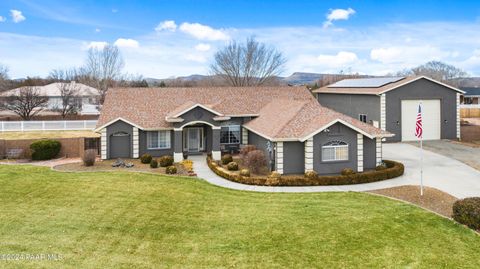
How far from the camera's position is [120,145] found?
2875cm

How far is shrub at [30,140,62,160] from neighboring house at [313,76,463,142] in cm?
2656

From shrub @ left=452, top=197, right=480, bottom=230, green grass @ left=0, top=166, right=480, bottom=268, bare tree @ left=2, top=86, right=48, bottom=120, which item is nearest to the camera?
green grass @ left=0, top=166, right=480, bottom=268

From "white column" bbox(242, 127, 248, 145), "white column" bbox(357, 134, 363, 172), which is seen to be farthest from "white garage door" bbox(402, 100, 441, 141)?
"white column" bbox(242, 127, 248, 145)

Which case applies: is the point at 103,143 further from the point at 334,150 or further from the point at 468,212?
the point at 468,212

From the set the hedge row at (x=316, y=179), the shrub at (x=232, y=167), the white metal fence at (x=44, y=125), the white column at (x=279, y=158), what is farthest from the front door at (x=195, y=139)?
the white metal fence at (x=44, y=125)

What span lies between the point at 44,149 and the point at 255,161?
16.1m

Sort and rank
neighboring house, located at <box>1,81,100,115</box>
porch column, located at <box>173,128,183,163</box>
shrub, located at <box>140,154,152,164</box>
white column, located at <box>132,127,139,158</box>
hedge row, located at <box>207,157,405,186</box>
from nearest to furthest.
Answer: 1. hedge row, located at <box>207,157,405,186</box>
2. shrub, located at <box>140,154,152,164</box>
3. porch column, located at <box>173,128,183,163</box>
4. white column, located at <box>132,127,139,158</box>
5. neighboring house, located at <box>1,81,100,115</box>

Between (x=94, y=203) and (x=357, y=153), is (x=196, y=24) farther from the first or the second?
(x=94, y=203)

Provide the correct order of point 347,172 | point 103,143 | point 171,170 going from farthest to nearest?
point 103,143 → point 171,170 → point 347,172

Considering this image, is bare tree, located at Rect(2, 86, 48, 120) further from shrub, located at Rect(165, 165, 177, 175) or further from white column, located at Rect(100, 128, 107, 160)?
shrub, located at Rect(165, 165, 177, 175)

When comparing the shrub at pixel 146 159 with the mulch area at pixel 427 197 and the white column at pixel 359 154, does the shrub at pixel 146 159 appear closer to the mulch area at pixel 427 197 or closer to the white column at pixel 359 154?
the white column at pixel 359 154

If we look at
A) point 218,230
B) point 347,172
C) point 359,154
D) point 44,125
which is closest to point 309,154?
point 347,172

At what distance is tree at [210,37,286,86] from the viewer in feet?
189

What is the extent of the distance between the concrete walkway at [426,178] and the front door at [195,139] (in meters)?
2.28
